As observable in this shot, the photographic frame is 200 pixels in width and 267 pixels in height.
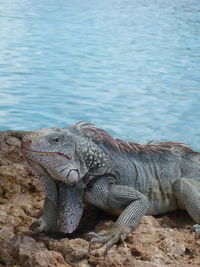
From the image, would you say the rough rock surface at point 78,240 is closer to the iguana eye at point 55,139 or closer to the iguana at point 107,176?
the iguana at point 107,176

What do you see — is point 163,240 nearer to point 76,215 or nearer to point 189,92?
point 76,215

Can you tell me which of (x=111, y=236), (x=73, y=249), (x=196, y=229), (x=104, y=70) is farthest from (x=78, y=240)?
(x=104, y=70)

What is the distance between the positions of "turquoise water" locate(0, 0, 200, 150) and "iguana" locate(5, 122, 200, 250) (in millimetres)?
4123

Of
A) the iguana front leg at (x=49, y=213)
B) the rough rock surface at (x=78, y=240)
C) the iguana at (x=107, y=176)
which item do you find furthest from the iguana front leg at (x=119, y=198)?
the iguana front leg at (x=49, y=213)

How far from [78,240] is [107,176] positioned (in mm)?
626

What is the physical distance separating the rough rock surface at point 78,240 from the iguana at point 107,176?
0.09 metres

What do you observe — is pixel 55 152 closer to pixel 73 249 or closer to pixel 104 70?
pixel 73 249

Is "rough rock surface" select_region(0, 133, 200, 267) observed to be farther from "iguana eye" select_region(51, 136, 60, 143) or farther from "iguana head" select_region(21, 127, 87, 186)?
"iguana eye" select_region(51, 136, 60, 143)

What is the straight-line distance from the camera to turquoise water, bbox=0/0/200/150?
871 cm

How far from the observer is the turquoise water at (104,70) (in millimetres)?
8711

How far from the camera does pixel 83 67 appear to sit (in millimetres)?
11352

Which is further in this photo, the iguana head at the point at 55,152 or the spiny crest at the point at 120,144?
the spiny crest at the point at 120,144

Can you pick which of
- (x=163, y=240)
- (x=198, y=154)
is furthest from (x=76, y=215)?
(x=198, y=154)

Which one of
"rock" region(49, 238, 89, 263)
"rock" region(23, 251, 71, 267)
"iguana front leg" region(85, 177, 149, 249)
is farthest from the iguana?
"rock" region(23, 251, 71, 267)
